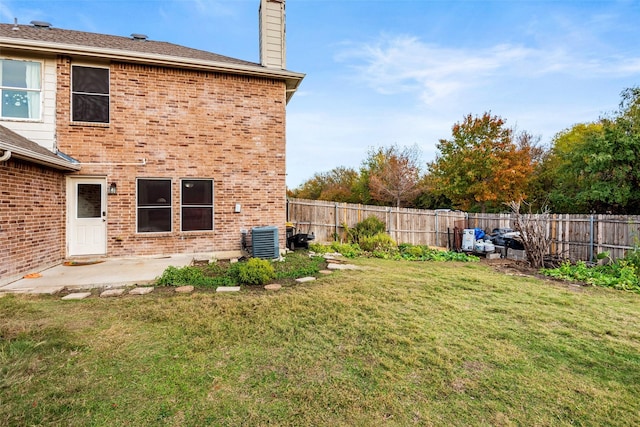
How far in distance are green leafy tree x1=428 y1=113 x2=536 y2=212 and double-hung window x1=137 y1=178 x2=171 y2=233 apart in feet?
65.5

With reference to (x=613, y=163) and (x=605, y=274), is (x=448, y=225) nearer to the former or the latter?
(x=605, y=274)

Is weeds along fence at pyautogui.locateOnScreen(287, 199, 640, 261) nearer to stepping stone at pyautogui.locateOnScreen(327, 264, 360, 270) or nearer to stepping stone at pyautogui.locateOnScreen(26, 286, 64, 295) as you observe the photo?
stepping stone at pyautogui.locateOnScreen(327, 264, 360, 270)

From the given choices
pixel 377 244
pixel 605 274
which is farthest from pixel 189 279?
pixel 605 274

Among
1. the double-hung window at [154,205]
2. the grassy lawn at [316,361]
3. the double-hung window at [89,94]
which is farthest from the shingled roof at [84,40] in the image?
the grassy lawn at [316,361]

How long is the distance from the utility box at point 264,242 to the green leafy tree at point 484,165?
18.2 m

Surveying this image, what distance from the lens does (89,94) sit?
7.70 meters

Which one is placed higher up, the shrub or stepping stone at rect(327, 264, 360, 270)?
the shrub

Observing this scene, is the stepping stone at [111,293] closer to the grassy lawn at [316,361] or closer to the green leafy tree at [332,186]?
the grassy lawn at [316,361]

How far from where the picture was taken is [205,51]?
1003 cm

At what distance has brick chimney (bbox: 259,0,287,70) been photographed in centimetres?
907

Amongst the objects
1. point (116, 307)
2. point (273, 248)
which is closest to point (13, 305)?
point (116, 307)

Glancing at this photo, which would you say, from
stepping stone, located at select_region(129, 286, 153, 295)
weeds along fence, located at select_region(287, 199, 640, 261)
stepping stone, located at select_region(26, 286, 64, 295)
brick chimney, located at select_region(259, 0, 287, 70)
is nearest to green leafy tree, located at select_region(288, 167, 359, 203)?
weeds along fence, located at select_region(287, 199, 640, 261)

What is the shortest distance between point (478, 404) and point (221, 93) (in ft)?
29.0

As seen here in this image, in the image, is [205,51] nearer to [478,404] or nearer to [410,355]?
[410,355]
